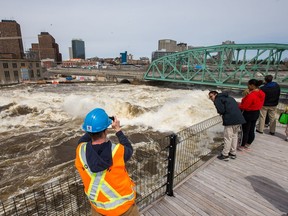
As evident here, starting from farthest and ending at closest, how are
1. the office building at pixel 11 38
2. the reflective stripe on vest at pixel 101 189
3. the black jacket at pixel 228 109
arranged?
the office building at pixel 11 38
the black jacket at pixel 228 109
the reflective stripe on vest at pixel 101 189

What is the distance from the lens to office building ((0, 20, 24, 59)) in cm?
8894

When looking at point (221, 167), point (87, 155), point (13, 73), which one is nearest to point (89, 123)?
point (87, 155)

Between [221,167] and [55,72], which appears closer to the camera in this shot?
[221,167]

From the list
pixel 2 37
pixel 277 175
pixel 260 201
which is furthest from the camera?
pixel 2 37

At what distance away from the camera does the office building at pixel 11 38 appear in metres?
88.9

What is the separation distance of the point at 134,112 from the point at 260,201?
1392cm

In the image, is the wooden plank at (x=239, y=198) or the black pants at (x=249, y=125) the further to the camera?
the black pants at (x=249, y=125)

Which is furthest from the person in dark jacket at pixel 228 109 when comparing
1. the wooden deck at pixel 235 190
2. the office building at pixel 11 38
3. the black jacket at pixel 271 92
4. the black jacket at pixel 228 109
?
the office building at pixel 11 38

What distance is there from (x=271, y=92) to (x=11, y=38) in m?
115

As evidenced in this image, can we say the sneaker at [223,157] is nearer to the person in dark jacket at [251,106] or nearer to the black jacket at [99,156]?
the person in dark jacket at [251,106]

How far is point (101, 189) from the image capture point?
5.76ft

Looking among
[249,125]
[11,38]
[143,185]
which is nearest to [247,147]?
[249,125]

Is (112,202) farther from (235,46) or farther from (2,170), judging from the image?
(235,46)

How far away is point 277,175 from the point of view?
417 centimetres
